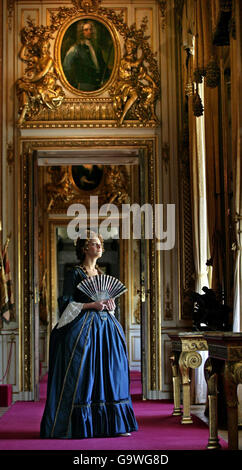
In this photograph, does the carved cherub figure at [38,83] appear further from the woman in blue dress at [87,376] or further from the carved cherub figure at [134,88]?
the woman in blue dress at [87,376]

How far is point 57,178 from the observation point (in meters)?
17.8

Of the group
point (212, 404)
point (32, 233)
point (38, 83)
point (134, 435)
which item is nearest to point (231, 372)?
point (212, 404)

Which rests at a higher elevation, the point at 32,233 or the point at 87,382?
the point at 32,233

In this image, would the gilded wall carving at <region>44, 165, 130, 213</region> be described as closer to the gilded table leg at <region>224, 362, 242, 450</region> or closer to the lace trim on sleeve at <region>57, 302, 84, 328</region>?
the lace trim on sleeve at <region>57, 302, 84, 328</region>

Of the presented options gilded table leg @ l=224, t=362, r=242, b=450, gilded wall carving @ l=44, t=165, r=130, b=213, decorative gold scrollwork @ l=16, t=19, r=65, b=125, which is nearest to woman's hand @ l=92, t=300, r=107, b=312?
gilded table leg @ l=224, t=362, r=242, b=450

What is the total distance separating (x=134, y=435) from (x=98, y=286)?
1.57 metres

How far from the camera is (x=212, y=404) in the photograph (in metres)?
6.92

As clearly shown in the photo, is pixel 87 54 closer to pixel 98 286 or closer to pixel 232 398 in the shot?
pixel 98 286

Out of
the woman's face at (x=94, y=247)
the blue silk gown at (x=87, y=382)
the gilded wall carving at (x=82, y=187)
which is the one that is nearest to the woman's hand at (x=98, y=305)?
the blue silk gown at (x=87, y=382)

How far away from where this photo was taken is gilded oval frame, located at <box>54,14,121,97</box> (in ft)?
39.2

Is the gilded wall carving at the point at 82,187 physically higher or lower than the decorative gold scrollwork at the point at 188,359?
higher

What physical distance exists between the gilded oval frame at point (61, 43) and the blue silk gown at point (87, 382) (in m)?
4.84

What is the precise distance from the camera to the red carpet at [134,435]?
7.08m
